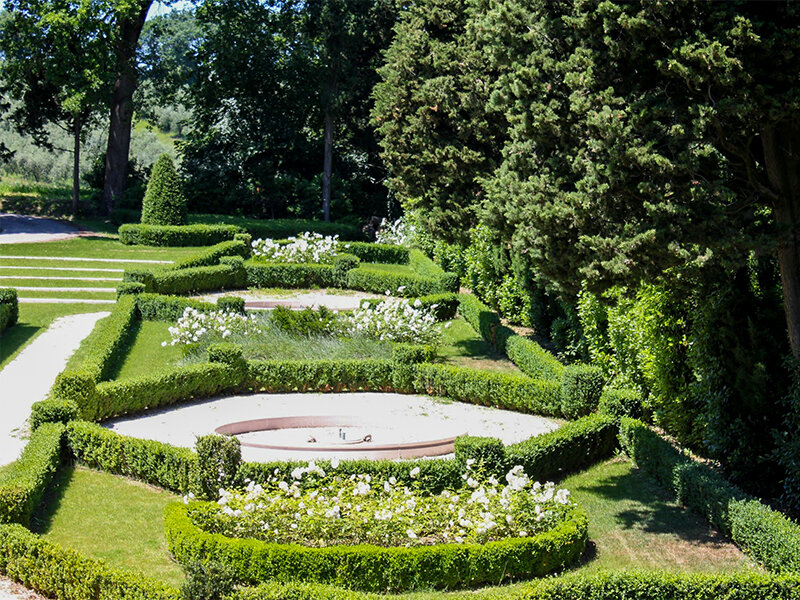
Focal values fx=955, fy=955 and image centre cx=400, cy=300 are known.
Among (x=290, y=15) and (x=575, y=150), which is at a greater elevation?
(x=290, y=15)

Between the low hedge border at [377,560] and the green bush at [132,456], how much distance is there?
2.06 metres

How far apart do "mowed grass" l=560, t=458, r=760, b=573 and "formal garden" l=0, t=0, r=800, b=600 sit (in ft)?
0.15

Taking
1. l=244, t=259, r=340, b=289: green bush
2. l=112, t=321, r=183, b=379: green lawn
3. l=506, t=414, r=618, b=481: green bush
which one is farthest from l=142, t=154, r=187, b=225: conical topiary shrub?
l=506, t=414, r=618, b=481: green bush

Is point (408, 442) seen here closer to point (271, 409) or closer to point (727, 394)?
point (271, 409)

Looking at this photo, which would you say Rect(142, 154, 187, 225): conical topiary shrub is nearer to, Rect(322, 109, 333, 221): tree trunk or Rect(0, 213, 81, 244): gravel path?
Rect(0, 213, 81, 244): gravel path

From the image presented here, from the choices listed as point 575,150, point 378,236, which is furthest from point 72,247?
point 575,150

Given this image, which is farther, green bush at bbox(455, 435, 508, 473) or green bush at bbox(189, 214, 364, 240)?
green bush at bbox(189, 214, 364, 240)

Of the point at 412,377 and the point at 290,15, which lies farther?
the point at 290,15

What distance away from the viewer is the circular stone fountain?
14.3 m

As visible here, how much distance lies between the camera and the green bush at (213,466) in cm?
1187

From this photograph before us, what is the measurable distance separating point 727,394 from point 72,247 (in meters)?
25.6

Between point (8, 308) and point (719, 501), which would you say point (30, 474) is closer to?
point (719, 501)

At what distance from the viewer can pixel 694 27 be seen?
11281 mm

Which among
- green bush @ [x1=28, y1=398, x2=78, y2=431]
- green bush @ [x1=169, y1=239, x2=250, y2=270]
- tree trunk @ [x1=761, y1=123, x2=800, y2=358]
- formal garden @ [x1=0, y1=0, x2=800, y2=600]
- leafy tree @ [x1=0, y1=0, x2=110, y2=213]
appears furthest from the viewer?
leafy tree @ [x1=0, y1=0, x2=110, y2=213]
